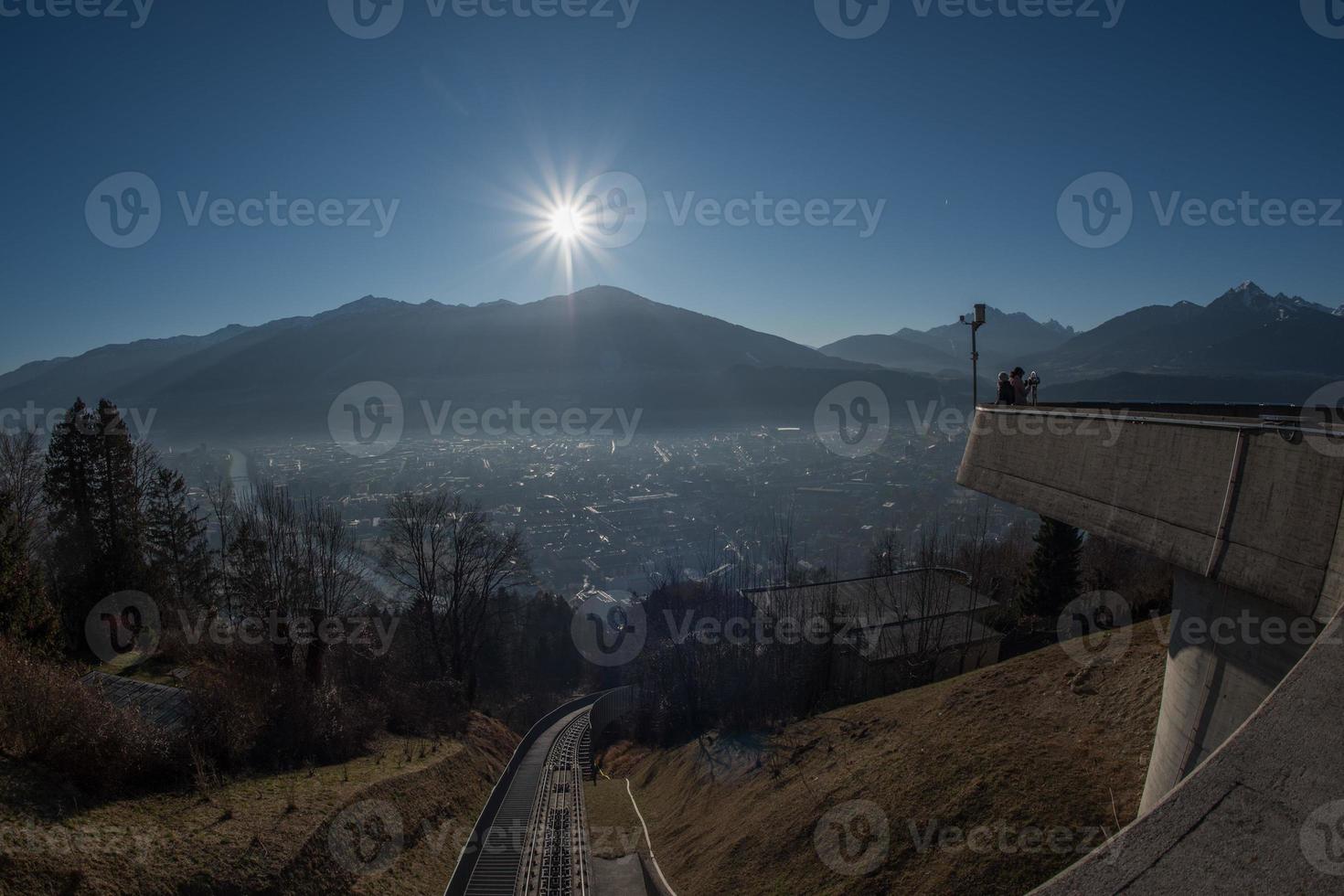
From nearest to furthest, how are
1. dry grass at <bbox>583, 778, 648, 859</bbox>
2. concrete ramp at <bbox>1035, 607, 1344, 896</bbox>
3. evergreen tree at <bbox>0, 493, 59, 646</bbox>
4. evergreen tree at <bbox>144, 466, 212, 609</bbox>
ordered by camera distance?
concrete ramp at <bbox>1035, 607, 1344, 896</bbox> < evergreen tree at <bbox>0, 493, 59, 646</bbox> < dry grass at <bbox>583, 778, 648, 859</bbox> < evergreen tree at <bbox>144, 466, 212, 609</bbox>

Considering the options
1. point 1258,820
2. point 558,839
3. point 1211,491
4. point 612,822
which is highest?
point 1211,491

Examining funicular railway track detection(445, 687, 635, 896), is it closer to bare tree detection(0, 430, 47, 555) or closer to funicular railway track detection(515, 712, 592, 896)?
funicular railway track detection(515, 712, 592, 896)

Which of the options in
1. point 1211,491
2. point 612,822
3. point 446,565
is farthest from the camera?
point 446,565

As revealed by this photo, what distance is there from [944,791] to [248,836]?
441 inches

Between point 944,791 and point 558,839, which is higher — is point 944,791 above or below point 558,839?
above

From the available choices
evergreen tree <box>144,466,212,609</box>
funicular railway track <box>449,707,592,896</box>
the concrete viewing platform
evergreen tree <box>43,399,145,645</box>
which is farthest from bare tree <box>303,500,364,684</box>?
the concrete viewing platform

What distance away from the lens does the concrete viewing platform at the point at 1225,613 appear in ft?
8.64

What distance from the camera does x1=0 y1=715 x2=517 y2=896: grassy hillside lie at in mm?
7773

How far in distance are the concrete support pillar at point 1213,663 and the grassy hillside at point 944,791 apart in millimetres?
2058

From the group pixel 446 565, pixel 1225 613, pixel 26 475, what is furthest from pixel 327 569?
pixel 1225 613

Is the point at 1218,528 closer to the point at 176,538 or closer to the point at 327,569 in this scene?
the point at 327,569

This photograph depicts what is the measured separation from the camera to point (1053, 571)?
2941 cm

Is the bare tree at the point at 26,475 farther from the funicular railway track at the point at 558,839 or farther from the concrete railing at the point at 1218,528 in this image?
the concrete railing at the point at 1218,528

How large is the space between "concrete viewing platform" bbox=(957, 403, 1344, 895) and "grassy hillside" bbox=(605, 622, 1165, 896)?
1.99 m
